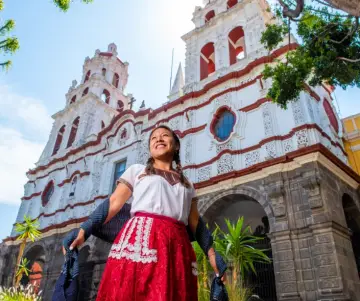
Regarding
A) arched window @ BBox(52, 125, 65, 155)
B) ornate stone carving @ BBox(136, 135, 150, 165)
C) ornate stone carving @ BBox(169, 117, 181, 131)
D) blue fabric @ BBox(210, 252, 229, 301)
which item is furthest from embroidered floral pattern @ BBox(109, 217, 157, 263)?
arched window @ BBox(52, 125, 65, 155)

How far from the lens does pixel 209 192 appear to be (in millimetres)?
10266

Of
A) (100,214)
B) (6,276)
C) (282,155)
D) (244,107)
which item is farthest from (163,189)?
(6,276)

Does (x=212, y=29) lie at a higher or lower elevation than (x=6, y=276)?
higher

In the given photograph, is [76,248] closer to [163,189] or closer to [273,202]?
[163,189]

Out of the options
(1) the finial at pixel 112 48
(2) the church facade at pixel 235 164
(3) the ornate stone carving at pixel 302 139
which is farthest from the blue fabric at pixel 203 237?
(1) the finial at pixel 112 48

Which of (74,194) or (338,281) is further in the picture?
(74,194)

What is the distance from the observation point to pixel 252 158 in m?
10.1

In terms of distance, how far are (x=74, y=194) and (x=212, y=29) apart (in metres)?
11.2

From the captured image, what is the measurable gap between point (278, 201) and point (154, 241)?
23.5 ft

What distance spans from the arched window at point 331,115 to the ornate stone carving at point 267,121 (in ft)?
8.93

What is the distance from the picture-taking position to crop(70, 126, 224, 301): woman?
1812 millimetres

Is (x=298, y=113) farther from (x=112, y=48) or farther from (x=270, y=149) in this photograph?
(x=112, y=48)

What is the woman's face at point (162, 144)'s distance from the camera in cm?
247

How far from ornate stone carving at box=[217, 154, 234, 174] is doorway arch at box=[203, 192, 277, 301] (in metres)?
0.94
